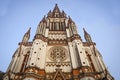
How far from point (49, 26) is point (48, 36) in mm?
3684

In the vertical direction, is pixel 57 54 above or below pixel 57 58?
above

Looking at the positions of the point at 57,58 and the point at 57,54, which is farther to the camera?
the point at 57,54

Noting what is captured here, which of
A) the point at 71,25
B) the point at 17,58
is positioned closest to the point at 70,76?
the point at 17,58

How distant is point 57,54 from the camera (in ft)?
67.2

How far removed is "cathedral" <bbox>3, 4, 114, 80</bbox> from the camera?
1688cm

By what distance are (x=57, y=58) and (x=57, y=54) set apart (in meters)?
0.84

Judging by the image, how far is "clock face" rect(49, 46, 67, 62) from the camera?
64.9ft

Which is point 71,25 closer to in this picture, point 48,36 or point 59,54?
point 48,36

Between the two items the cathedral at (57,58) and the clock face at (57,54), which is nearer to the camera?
the cathedral at (57,58)

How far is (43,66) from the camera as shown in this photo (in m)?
18.0

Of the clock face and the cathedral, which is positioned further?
the clock face

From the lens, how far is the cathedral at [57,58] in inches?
664

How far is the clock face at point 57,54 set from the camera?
19792 millimetres

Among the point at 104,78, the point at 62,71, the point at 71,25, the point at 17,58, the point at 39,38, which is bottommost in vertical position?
the point at 104,78
